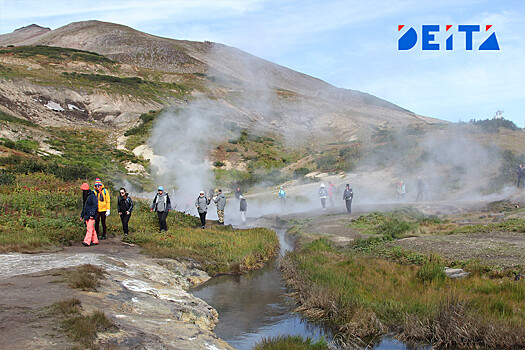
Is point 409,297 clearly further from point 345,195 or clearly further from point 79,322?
point 345,195

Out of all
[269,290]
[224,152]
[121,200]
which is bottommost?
[269,290]

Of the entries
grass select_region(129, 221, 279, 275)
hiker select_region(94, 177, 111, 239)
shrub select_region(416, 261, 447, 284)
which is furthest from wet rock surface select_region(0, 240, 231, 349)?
shrub select_region(416, 261, 447, 284)

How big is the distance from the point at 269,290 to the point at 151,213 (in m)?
8.78

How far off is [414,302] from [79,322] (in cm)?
572

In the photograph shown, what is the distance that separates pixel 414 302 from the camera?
831 cm

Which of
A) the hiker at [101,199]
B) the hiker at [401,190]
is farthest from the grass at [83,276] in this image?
the hiker at [401,190]

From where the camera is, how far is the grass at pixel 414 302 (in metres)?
7.32

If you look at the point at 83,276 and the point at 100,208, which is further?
the point at 100,208

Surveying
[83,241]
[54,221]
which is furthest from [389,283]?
[54,221]

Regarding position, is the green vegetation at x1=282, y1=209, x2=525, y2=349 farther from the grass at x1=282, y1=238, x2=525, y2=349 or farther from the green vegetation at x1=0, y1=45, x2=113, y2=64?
the green vegetation at x1=0, y1=45, x2=113, y2=64

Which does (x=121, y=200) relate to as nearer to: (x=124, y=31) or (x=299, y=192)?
(x=299, y=192)

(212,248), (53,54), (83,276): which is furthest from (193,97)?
(83,276)

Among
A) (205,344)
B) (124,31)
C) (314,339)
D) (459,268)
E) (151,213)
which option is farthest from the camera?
(124,31)

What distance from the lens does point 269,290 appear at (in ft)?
37.8
